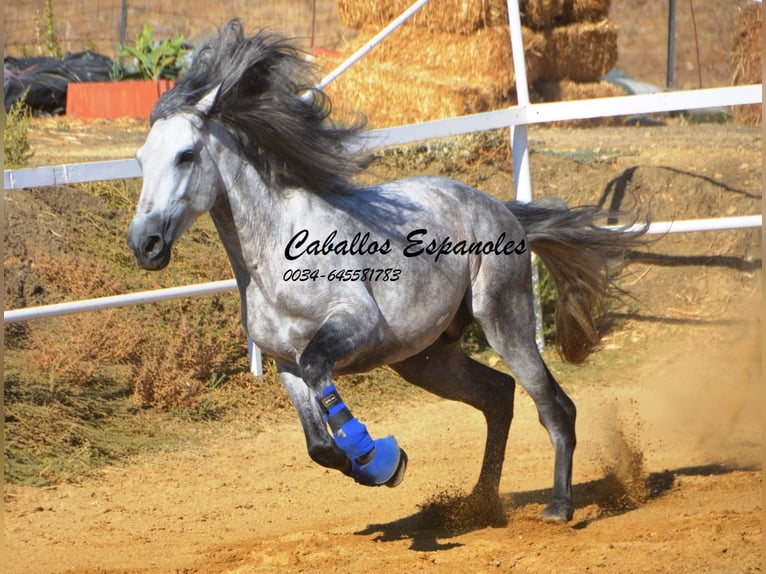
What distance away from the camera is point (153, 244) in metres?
3.84

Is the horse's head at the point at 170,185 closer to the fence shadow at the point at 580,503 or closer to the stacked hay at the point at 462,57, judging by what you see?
the fence shadow at the point at 580,503

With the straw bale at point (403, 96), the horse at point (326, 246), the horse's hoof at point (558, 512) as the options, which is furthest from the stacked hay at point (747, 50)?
the horse's hoof at point (558, 512)

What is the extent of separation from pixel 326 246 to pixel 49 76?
26.8ft

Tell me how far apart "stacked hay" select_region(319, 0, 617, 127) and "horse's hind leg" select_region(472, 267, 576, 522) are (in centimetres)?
541

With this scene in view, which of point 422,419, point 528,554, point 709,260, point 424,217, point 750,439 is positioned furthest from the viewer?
point 709,260

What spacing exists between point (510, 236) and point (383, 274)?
3.05ft

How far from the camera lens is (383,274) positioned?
4453 mm

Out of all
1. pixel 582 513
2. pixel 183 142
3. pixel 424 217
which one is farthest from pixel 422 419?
pixel 183 142

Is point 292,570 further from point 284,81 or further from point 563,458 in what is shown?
point 284,81

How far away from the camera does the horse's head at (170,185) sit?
383 cm

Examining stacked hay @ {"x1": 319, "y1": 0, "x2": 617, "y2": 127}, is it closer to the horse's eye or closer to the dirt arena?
the dirt arena

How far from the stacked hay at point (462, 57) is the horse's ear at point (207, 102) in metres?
6.05

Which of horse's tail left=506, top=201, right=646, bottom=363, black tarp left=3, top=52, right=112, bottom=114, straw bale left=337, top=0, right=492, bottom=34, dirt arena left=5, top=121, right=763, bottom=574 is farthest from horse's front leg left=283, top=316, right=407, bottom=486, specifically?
black tarp left=3, top=52, right=112, bottom=114

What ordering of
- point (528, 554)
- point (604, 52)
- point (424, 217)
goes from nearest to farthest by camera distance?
point (528, 554) → point (424, 217) → point (604, 52)
